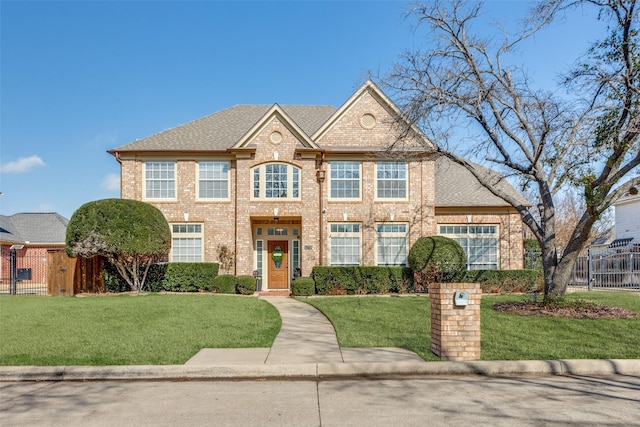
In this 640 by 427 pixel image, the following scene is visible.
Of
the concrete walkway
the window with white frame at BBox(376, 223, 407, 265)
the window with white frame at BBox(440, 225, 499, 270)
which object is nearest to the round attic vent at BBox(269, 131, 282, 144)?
the window with white frame at BBox(376, 223, 407, 265)

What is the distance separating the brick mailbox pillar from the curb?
0.32 meters

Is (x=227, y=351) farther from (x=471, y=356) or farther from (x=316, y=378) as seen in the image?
(x=471, y=356)

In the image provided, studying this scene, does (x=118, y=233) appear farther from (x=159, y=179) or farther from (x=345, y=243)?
(x=345, y=243)

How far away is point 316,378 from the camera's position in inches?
277

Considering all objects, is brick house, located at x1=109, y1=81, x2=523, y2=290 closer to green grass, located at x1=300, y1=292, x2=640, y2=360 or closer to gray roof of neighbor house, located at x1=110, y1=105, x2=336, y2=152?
gray roof of neighbor house, located at x1=110, y1=105, x2=336, y2=152

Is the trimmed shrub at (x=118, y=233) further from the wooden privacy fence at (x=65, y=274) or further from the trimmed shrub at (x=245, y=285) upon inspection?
the trimmed shrub at (x=245, y=285)

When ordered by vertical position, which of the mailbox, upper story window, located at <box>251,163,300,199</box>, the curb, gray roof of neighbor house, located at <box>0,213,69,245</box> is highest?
upper story window, located at <box>251,163,300,199</box>

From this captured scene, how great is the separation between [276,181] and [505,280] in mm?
10752

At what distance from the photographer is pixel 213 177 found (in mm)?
21156

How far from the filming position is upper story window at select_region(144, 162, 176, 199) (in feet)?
69.0

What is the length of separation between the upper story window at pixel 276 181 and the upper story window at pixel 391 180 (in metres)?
3.67

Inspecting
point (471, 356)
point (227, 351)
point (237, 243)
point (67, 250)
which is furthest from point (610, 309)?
point (67, 250)

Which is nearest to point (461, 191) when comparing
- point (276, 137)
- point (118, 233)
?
point (276, 137)

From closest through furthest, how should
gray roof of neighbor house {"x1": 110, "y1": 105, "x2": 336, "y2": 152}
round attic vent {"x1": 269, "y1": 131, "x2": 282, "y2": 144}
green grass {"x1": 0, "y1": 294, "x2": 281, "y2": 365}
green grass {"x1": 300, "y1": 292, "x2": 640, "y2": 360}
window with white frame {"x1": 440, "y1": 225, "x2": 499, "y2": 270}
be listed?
1. green grass {"x1": 0, "y1": 294, "x2": 281, "y2": 365}
2. green grass {"x1": 300, "y1": 292, "x2": 640, "y2": 360}
3. round attic vent {"x1": 269, "y1": 131, "x2": 282, "y2": 144}
4. gray roof of neighbor house {"x1": 110, "y1": 105, "x2": 336, "y2": 152}
5. window with white frame {"x1": 440, "y1": 225, "x2": 499, "y2": 270}
